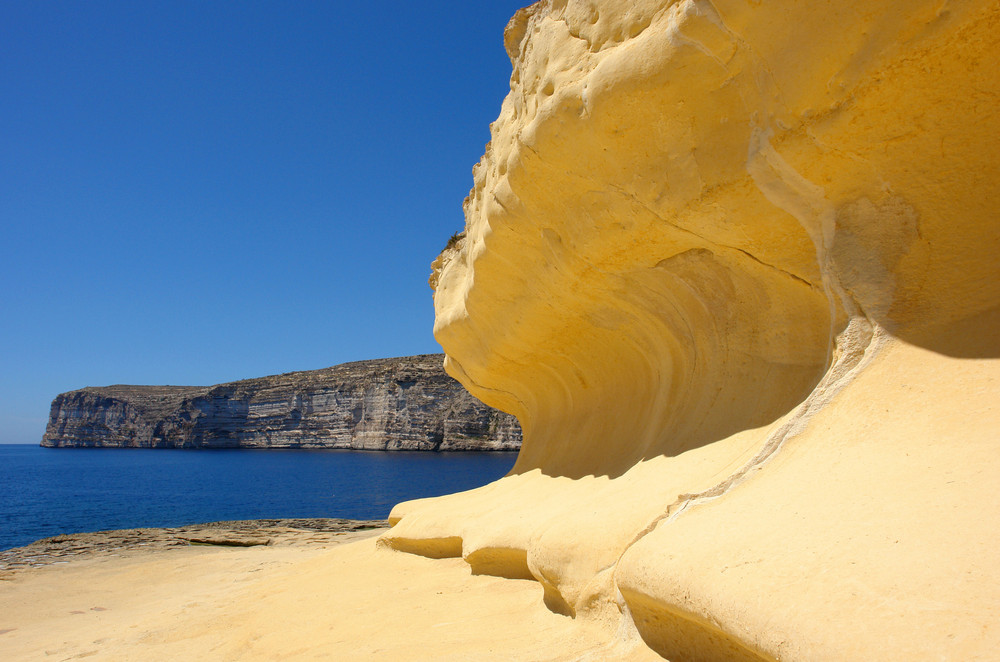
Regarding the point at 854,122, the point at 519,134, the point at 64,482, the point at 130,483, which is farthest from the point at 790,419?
the point at 64,482

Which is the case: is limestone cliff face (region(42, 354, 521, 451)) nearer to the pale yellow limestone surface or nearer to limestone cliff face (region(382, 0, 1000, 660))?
the pale yellow limestone surface

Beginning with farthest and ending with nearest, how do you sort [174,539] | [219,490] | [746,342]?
[219,490] → [174,539] → [746,342]

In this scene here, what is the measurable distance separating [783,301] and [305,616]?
361 centimetres

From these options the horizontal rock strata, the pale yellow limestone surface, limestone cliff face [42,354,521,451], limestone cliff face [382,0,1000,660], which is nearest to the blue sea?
limestone cliff face [42,354,521,451]

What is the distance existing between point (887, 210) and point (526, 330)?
337 cm

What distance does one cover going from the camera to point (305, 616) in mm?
4141

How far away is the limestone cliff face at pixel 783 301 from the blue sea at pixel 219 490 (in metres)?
18.1

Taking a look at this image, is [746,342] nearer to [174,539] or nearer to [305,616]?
[305,616]

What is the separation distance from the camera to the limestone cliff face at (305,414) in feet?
181

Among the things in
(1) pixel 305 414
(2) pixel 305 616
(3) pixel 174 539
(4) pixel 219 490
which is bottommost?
(3) pixel 174 539

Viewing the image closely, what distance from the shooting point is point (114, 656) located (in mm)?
4328

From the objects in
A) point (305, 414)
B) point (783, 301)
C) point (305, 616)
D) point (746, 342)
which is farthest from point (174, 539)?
point (305, 414)

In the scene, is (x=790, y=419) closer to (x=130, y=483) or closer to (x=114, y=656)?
(x=114, y=656)

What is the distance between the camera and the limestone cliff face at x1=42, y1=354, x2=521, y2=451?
55125 mm
